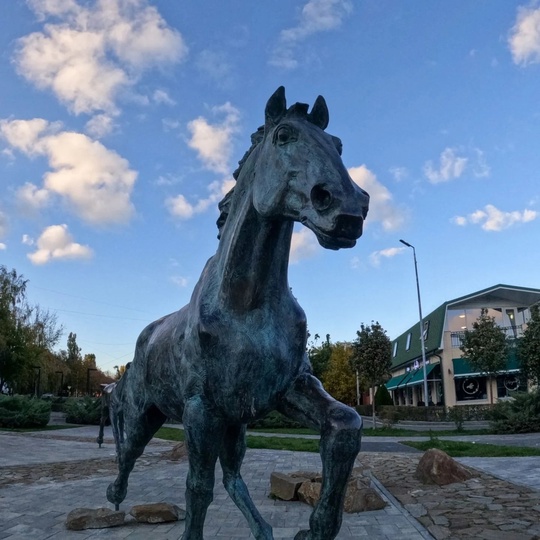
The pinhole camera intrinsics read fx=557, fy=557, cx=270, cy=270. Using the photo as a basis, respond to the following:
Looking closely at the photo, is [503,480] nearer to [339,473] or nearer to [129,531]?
[129,531]

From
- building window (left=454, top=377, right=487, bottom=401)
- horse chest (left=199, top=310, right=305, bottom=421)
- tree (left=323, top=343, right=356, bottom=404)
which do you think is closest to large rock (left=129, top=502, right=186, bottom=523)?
horse chest (left=199, top=310, right=305, bottom=421)

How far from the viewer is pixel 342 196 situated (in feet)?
6.56

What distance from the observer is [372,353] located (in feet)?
77.0

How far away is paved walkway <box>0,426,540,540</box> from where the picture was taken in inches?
208

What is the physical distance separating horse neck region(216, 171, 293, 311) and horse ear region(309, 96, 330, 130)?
0.42 meters

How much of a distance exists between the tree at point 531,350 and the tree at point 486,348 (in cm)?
141

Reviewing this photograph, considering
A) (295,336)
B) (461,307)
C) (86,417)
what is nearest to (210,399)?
(295,336)

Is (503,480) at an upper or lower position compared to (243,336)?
lower

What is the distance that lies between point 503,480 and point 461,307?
29.9 m

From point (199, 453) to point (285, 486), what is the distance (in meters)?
4.80

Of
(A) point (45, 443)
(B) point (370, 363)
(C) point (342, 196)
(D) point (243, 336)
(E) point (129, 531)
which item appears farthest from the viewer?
(B) point (370, 363)

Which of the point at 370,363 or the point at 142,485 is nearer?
the point at 142,485

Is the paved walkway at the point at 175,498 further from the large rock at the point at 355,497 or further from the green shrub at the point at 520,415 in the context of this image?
the green shrub at the point at 520,415

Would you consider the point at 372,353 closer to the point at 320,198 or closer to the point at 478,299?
the point at 478,299
